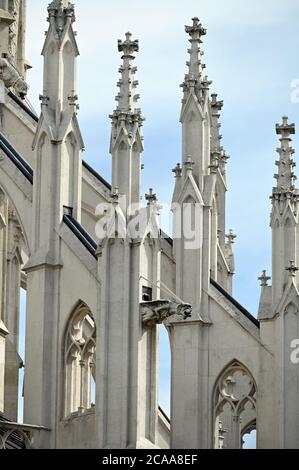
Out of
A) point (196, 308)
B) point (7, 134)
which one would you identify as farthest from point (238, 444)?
point (7, 134)

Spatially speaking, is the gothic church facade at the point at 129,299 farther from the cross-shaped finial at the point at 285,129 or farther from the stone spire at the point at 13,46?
the stone spire at the point at 13,46

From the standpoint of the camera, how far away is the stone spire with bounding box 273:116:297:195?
46094 mm

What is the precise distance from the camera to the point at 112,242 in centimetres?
4184

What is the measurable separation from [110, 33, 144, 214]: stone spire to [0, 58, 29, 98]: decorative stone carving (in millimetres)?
7309

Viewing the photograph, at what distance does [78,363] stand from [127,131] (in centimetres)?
416

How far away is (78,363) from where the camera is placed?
4325cm

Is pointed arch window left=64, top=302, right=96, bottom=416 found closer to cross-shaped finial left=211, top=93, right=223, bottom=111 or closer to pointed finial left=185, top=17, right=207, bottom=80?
pointed finial left=185, top=17, right=207, bottom=80

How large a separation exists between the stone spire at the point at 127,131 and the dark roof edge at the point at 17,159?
2.03m

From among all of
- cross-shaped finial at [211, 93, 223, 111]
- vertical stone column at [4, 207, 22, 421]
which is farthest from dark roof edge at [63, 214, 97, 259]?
cross-shaped finial at [211, 93, 223, 111]

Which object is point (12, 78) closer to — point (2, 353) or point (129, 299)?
point (2, 353)

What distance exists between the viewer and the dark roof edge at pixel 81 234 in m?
43.2

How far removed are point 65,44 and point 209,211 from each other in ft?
13.6

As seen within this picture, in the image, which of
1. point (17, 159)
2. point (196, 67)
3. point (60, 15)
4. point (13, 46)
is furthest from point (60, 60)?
point (13, 46)

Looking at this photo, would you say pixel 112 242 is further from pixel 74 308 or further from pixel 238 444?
pixel 238 444
